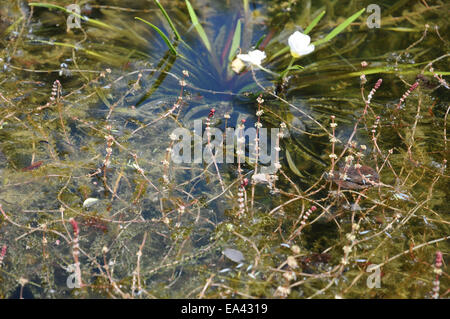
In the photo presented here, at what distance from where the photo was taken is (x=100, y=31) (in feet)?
9.50

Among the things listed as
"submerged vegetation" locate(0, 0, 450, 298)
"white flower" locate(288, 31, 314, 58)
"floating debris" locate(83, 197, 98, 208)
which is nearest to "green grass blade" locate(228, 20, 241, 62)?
"submerged vegetation" locate(0, 0, 450, 298)

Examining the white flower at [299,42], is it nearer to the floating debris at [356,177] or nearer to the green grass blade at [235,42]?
the green grass blade at [235,42]

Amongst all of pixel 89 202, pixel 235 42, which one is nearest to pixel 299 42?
Result: pixel 235 42

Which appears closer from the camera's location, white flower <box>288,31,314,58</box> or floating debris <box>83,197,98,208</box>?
floating debris <box>83,197,98,208</box>

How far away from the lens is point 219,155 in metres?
2.23

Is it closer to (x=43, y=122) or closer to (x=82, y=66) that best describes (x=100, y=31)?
(x=82, y=66)

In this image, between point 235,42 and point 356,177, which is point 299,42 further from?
point 356,177

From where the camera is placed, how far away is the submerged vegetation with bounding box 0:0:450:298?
5.89ft

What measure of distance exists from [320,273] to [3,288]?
1297mm

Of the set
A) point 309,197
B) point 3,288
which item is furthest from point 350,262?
point 3,288

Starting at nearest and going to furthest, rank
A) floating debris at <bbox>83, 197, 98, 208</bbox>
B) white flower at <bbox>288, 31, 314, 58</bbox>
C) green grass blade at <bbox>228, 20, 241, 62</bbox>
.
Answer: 1. floating debris at <bbox>83, 197, 98, 208</bbox>
2. white flower at <bbox>288, 31, 314, 58</bbox>
3. green grass blade at <bbox>228, 20, 241, 62</bbox>

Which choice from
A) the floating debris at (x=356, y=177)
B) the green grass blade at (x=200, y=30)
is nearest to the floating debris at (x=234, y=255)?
the floating debris at (x=356, y=177)

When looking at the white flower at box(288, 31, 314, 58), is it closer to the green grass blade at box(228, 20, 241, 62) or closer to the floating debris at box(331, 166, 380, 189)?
the green grass blade at box(228, 20, 241, 62)

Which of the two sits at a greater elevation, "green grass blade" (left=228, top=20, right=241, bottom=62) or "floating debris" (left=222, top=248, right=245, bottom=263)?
"green grass blade" (left=228, top=20, right=241, bottom=62)
